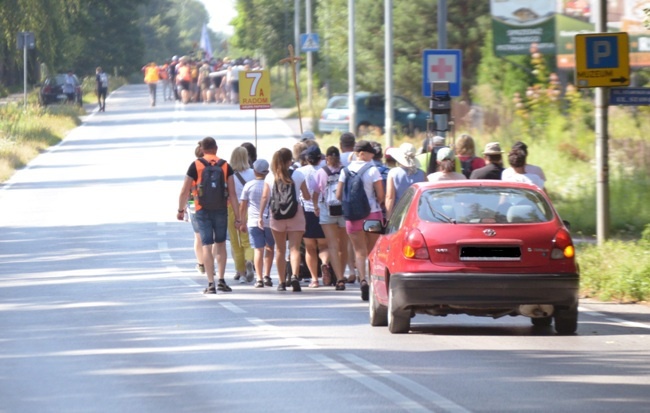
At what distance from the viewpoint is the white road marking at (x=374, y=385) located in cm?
1007

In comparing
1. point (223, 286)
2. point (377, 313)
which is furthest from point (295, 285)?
point (377, 313)

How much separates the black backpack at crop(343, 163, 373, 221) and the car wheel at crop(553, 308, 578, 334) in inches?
173

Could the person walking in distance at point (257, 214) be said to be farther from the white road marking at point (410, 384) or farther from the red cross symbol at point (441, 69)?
the red cross symbol at point (441, 69)

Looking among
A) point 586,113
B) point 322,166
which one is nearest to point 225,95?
point 586,113

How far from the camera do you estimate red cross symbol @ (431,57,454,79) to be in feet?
89.3

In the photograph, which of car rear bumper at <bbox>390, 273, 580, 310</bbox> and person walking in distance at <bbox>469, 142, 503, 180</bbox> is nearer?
car rear bumper at <bbox>390, 273, 580, 310</bbox>

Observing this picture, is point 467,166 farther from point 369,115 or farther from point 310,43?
point 310,43

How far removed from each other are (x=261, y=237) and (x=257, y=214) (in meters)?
0.29

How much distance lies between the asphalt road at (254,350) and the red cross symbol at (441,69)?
215 inches

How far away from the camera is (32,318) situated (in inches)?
645

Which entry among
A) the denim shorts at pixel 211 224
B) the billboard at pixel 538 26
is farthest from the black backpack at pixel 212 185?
the billboard at pixel 538 26

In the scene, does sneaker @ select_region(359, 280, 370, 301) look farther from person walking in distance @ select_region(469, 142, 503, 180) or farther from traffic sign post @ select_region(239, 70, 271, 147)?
traffic sign post @ select_region(239, 70, 271, 147)

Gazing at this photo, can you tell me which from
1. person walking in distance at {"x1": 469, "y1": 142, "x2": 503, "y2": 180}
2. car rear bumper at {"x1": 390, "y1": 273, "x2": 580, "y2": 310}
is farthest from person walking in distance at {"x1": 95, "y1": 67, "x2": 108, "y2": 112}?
car rear bumper at {"x1": 390, "y1": 273, "x2": 580, "y2": 310}

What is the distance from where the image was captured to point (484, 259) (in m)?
13.6
